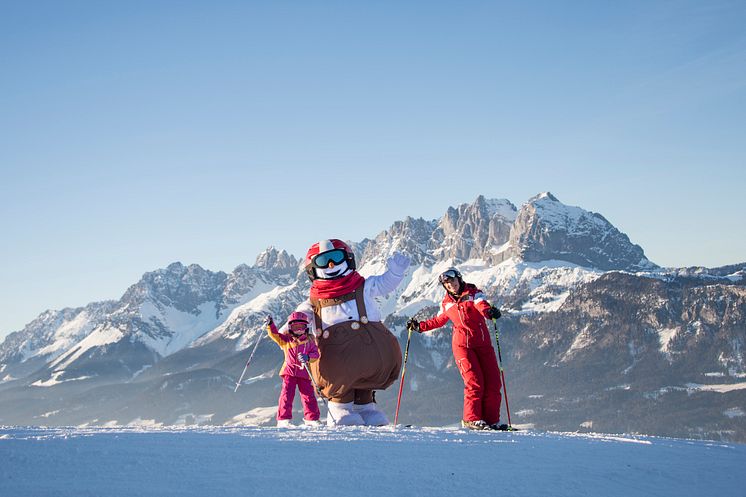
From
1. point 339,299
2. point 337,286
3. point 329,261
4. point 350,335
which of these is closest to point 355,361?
point 350,335

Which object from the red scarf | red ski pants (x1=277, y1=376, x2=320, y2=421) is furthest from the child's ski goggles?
red ski pants (x1=277, y1=376, x2=320, y2=421)

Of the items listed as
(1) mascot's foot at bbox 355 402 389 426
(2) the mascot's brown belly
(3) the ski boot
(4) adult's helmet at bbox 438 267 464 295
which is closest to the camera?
(3) the ski boot

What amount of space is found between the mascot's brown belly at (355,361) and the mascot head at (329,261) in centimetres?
113

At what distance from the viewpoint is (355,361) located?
48.4 ft

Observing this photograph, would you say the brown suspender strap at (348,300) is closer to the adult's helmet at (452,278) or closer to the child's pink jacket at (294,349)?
the child's pink jacket at (294,349)

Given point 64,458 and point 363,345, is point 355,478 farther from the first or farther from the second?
point 363,345

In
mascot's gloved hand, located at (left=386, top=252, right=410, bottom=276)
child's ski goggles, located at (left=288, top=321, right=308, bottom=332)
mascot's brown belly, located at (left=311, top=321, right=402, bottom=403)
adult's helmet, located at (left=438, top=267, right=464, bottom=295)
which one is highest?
mascot's gloved hand, located at (left=386, top=252, right=410, bottom=276)

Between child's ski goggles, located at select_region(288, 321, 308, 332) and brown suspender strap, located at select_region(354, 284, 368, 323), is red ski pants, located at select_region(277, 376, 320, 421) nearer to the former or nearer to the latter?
child's ski goggles, located at select_region(288, 321, 308, 332)

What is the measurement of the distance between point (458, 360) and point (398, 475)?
8250 mm

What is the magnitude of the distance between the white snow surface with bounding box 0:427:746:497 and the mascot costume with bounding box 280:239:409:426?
437 cm

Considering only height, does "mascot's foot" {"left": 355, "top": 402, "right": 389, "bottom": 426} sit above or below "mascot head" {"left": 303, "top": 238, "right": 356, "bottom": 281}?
below

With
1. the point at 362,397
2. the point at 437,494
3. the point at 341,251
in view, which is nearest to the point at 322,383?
the point at 362,397

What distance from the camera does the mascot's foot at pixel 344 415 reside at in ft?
48.6

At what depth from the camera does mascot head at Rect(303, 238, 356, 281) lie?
15672 mm
